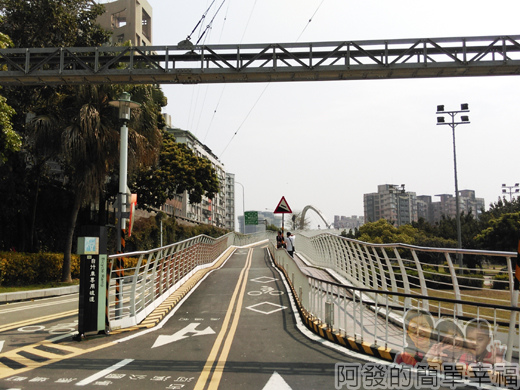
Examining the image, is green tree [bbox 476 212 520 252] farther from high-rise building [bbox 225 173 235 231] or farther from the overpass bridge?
high-rise building [bbox 225 173 235 231]

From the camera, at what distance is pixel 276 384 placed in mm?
6777

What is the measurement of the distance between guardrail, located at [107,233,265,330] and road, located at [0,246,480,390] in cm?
71

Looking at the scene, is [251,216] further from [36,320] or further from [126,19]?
[36,320]

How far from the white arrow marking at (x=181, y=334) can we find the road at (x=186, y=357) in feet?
0.07

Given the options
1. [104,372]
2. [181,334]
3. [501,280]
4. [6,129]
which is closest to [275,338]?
[181,334]

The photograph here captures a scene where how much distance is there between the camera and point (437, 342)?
786 cm

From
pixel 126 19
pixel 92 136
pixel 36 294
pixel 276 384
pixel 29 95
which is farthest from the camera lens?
pixel 126 19

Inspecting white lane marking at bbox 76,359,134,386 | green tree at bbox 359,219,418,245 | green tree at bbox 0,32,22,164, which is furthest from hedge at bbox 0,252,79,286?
green tree at bbox 359,219,418,245

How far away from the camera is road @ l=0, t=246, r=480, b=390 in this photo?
6.92 metres

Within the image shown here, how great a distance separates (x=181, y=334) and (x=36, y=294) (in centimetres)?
1041

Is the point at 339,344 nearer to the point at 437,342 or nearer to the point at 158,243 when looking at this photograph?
the point at 437,342

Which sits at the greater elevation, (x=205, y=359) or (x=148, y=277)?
(x=148, y=277)

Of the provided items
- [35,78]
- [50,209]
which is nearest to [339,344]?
[35,78]

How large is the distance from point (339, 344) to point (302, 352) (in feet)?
3.20
